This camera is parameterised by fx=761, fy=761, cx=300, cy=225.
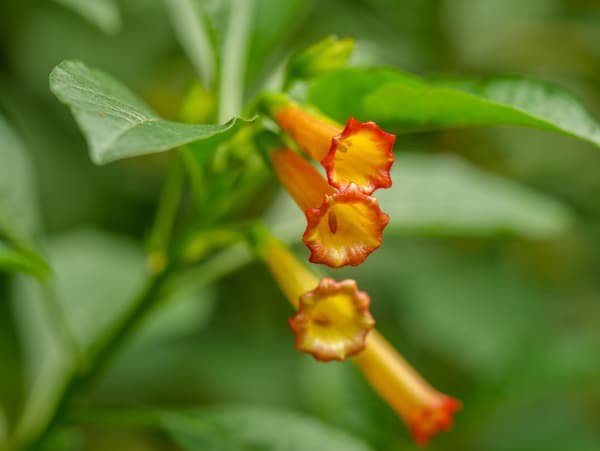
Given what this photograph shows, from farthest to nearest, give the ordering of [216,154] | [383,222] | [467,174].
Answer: [467,174] < [216,154] < [383,222]

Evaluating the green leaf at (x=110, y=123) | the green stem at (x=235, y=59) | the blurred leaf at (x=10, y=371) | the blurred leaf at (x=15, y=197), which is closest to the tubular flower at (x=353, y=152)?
the green leaf at (x=110, y=123)

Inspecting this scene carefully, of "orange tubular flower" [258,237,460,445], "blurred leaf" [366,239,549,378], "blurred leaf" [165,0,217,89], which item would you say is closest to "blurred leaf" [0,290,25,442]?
"blurred leaf" [366,239,549,378]

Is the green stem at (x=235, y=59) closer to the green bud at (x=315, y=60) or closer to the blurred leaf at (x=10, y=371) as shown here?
the green bud at (x=315, y=60)

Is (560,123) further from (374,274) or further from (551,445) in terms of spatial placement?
(374,274)

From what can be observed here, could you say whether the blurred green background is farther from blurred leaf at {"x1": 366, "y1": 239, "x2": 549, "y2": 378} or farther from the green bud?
the green bud

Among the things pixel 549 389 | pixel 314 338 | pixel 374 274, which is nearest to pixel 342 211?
pixel 314 338

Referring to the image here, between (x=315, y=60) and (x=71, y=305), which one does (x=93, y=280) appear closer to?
(x=71, y=305)

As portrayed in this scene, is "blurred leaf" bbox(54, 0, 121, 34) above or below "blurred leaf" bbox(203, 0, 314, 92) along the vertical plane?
below
